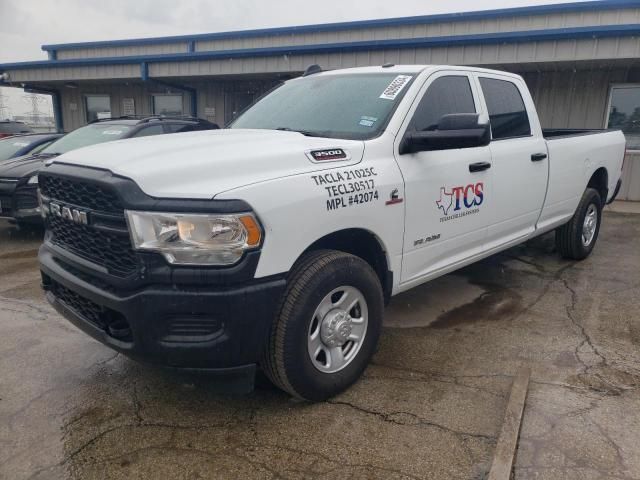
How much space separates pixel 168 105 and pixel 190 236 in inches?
565

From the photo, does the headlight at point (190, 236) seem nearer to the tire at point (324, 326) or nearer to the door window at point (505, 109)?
the tire at point (324, 326)

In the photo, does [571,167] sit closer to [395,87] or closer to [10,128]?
[395,87]

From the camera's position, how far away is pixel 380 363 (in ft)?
11.5

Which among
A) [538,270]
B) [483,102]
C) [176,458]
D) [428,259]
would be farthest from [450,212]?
[538,270]

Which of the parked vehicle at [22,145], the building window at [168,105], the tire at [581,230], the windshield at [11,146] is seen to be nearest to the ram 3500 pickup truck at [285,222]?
the tire at [581,230]

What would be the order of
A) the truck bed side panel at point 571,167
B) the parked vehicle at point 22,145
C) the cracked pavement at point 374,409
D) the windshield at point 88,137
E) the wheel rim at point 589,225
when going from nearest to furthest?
the cracked pavement at point 374,409, the truck bed side panel at point 571,167, the wheel rim at point 589,225, the windshield at point 88,137, the parked vehicle at point 22,145

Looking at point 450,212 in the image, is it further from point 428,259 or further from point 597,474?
point 597,474

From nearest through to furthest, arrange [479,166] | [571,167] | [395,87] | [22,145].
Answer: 1. [395,87]
2. [479,166]
3. [571,167]
4. [22,145]

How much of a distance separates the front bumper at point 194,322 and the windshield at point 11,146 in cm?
757

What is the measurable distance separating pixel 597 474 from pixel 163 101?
15.4 meters

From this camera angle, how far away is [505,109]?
444 centimetres

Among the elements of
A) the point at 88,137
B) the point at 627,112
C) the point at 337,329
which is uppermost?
the point at 627,112

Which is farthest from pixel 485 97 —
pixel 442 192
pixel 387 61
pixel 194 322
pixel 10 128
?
pixel 10 128

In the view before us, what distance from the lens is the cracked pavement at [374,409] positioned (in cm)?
245
